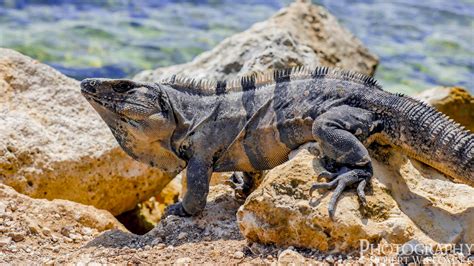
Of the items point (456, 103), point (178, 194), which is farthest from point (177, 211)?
point (456, 103)

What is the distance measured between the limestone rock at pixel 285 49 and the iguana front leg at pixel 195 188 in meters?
2.31

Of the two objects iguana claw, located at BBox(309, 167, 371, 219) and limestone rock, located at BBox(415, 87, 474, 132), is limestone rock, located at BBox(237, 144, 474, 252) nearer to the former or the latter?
iguana claw, located at BBox(309, 167, 371, 219)

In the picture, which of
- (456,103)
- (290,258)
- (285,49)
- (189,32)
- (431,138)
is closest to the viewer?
(290,258)

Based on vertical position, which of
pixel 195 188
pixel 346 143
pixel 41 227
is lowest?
pixel 41 227

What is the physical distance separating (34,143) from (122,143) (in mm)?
1278

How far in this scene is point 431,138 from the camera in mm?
5680

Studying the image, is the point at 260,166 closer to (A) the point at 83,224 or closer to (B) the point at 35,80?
(A) the point at 83,224

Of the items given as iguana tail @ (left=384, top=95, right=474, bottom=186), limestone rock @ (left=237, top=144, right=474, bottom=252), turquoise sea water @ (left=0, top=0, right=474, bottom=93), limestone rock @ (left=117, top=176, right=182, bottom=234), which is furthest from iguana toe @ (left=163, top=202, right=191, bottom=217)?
turquoise sea water @ (left=0, top=0, right=474, bottom=93)

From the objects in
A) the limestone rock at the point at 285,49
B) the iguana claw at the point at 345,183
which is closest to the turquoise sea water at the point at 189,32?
the limestone rock at the point at 285,49

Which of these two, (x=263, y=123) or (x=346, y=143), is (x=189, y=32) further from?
(x=346, y=143)

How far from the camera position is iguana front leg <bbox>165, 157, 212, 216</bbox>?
6.00 metres

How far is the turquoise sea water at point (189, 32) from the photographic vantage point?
44.6 feet

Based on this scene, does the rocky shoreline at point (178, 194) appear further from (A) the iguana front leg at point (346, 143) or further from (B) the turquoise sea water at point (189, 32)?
(B) the turquoise sea water at point (189, 32)

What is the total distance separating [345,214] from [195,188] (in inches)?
58.1
